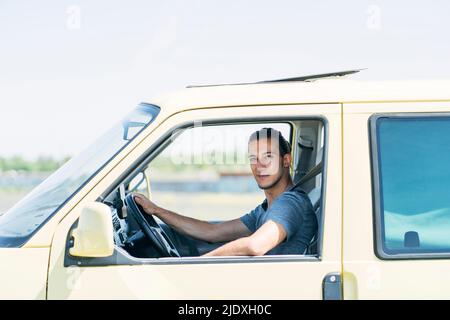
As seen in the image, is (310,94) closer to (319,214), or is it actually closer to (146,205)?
(319,214)

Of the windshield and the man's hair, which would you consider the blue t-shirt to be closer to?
the man's hair

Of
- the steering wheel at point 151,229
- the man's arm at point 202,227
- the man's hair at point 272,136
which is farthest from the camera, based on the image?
the man's arm at point 202,227

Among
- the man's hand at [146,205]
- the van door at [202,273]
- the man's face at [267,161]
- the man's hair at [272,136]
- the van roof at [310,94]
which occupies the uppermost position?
the van roof at [310,94]

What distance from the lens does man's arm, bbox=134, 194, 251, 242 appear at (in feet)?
14.7

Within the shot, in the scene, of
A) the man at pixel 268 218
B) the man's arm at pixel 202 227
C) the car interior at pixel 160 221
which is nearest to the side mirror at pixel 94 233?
the car interior at pixel 160 221

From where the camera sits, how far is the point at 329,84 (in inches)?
152

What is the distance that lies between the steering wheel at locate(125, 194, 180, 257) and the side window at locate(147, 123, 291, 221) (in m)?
0.36

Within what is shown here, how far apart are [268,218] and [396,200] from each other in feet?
2.17

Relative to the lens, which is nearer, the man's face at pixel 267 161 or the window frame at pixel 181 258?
the window frame at pixel 181 258

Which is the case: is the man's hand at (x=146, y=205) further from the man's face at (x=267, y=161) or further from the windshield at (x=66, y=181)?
the man's face at (x=267, y=161)

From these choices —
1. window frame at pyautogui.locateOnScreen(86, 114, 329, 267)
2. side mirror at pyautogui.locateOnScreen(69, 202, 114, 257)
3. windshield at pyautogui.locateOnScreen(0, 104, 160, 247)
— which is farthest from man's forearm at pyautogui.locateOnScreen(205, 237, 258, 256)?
windshield at pyautogui.locateOnScreen(0, 104, 160, 247)

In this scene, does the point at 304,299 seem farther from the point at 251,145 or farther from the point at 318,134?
the point at 318,134

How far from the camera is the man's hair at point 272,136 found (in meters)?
4.22
